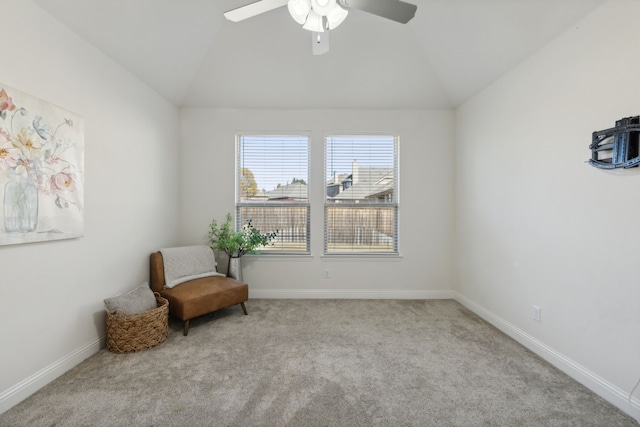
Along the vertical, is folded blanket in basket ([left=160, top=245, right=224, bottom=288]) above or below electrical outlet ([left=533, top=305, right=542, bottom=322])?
above

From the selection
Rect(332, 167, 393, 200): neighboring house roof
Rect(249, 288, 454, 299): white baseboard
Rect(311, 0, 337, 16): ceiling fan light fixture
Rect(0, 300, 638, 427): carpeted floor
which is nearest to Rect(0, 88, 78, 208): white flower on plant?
Rect(0, 300, 638, 427): carpeted floor

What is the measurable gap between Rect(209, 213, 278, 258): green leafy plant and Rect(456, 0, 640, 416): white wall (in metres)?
2.73

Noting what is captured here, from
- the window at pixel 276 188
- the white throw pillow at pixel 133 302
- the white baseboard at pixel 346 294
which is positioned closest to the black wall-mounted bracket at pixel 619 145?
the white baseboard at pixel 346 294

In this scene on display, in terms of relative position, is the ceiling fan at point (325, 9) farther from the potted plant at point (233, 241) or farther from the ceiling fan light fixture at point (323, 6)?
the potted plant at point (233, 241)

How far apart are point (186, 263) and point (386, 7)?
3.05m

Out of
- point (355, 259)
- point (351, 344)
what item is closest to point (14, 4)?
point (351, 344)

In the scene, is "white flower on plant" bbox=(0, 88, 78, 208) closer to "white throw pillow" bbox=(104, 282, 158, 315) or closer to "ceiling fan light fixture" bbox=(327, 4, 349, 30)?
"white throw pillow" bbox=(104, 282, 158, 315)

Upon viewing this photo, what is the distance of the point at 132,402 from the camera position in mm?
1690

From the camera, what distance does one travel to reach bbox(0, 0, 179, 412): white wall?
1.68m

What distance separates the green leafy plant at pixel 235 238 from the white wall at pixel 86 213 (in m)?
0.60

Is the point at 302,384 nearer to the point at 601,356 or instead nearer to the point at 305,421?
the point at 305,421

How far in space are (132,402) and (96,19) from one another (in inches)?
111

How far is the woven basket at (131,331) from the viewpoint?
87.7 inches

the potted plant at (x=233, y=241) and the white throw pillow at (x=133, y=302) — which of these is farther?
the potted plant at (x=233, y=241)
